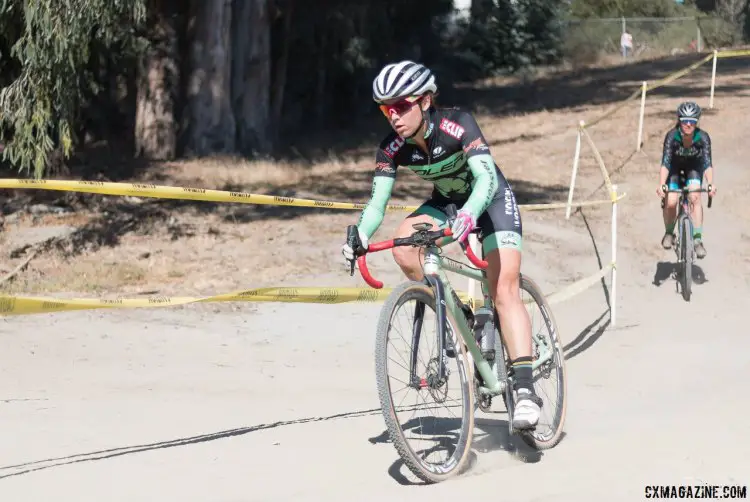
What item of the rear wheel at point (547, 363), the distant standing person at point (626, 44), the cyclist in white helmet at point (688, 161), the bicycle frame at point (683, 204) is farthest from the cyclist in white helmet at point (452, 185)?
the distant standing person at point (626, 44)

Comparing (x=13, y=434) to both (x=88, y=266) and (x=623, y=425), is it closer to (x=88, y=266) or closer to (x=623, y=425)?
(x=623, y=425)

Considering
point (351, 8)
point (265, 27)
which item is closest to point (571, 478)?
point (265, 27)

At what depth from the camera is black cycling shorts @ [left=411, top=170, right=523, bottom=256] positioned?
6.33m

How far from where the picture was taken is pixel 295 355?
32.7 ft

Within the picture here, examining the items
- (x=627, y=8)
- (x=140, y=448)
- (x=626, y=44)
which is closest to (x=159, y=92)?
(x=140, y=448)

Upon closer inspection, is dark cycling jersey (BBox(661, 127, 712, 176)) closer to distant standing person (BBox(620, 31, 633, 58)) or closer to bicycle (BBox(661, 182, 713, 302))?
bicycle (BBox(661, 182, 713, 302))

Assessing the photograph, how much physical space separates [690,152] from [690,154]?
0.02m

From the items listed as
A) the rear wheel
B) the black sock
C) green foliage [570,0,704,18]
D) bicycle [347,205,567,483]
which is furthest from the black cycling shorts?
green foliage [570,0,704,18]

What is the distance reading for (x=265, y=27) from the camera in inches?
1027

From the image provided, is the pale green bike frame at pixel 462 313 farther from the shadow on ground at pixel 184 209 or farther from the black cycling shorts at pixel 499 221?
the shadow on ground at pixel 184 209

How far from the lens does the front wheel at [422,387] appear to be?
550cm

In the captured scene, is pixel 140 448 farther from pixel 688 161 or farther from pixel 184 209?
pixel 184 209

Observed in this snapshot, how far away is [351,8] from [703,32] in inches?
1028

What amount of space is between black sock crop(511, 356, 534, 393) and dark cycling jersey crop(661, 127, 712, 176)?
7199mm
